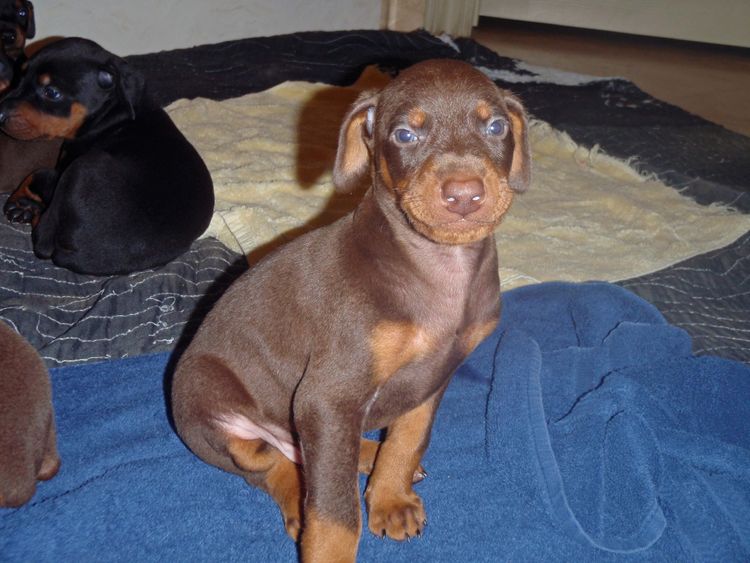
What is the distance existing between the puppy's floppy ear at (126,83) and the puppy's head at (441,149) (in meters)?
2.72

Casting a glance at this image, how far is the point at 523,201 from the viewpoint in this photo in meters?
5.65

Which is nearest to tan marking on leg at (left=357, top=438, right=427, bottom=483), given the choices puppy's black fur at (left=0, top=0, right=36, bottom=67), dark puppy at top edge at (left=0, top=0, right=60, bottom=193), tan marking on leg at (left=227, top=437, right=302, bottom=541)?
tan marking on leg at (left=227, top=437, right=302, bottom=541)

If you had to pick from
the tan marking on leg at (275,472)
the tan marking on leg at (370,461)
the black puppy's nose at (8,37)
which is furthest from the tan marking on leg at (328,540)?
the black puppy's nose at (8,37)

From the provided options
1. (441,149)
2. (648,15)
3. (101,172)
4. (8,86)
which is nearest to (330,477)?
(441,149)

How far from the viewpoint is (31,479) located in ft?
8.93

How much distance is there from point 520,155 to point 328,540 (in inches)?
60.9

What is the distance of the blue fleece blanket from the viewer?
277 centimetres

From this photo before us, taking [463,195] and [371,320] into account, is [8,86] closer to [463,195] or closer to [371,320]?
[371,320]

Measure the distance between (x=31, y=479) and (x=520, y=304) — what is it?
2.63 metres

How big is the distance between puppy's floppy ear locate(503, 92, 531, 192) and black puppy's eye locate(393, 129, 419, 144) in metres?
0.43

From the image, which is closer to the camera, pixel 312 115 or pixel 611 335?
pixel 611 335

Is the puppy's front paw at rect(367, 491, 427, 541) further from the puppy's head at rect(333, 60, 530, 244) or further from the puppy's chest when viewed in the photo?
the puppy's head at rect(333, 60, 530, 244)

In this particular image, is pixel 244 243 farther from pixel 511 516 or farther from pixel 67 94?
pixel 511 516

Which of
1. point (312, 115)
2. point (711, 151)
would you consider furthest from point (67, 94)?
point (711, 151)
